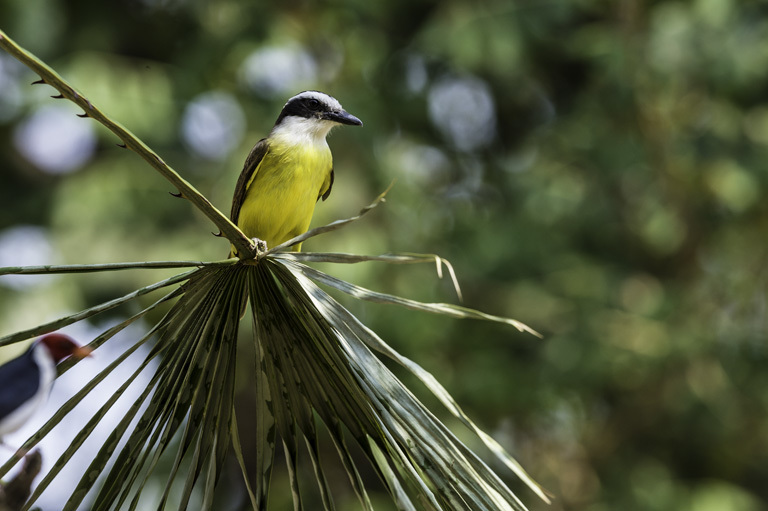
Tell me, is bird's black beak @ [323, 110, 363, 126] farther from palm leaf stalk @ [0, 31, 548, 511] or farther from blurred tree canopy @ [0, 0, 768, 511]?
blurred tree canopy @ [0, 0, 768, 511]

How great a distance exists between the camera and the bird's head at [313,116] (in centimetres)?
373

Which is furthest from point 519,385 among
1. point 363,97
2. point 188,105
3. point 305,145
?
point 305,145

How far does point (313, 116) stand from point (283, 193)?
0.46 meters

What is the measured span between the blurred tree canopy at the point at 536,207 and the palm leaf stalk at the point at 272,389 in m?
7.31

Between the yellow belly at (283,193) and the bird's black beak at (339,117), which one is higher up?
the bird's black beak at (339,117)

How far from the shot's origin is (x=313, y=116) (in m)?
3.79

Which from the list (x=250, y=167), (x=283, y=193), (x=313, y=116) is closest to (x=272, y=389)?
Result: (x=283, y=193)

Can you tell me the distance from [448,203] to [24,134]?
19.4 ft

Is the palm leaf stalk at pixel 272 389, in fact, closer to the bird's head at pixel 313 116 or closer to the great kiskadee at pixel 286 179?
the great kiskadee at pixel 286 179

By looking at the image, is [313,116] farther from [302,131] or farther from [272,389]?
[272,389]

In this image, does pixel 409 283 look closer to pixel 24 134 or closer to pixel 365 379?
pixel 24 134

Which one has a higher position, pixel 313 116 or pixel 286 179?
pixel 313 116

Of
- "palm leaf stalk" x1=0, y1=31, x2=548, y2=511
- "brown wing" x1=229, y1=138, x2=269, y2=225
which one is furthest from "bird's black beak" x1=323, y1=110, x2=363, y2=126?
"palm leaf stalk" x1=0, y1=31, x2=548, y2=511

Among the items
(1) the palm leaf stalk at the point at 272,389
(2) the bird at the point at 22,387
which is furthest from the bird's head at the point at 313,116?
(1) the palm leaf stalk at the point at 272,389
